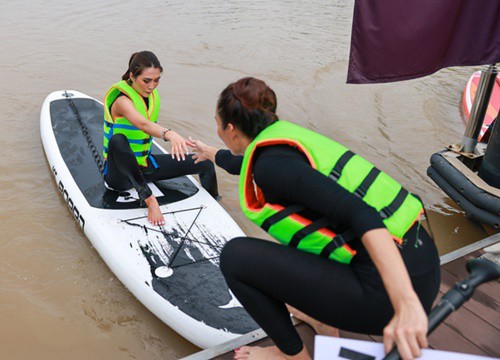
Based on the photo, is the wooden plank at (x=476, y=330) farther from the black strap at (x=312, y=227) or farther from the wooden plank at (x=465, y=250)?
the black strap at (x=312, y=227)

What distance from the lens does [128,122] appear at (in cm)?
368

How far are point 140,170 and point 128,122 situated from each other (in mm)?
395

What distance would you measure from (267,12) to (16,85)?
6.28 m

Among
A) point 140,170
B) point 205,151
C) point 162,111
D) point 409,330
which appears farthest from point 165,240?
point 162,111

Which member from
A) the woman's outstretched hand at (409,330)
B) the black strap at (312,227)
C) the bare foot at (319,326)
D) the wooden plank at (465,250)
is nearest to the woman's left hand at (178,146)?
the bare foot at (319,326)

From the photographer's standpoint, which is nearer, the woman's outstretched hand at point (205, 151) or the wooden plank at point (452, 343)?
the wooden plank at point (452, 343)

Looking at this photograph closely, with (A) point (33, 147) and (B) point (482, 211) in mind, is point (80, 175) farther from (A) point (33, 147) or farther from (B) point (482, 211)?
(B) point (482, 211)

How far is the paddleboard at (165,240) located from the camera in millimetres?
2967

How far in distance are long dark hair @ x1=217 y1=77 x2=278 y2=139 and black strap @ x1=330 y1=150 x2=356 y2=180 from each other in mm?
337

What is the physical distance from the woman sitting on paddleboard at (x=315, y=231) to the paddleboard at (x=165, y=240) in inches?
43.5

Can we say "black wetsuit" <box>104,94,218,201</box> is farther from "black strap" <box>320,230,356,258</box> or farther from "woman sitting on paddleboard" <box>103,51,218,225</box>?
"black strap" <box>320,230,356,258</box>

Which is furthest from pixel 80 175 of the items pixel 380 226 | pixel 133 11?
pixel 133 11

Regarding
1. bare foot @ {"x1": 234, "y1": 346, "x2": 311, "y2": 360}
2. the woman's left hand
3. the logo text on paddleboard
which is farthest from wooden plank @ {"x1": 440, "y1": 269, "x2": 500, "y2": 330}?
the logo text on paddleboard

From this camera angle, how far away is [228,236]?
362 cm
